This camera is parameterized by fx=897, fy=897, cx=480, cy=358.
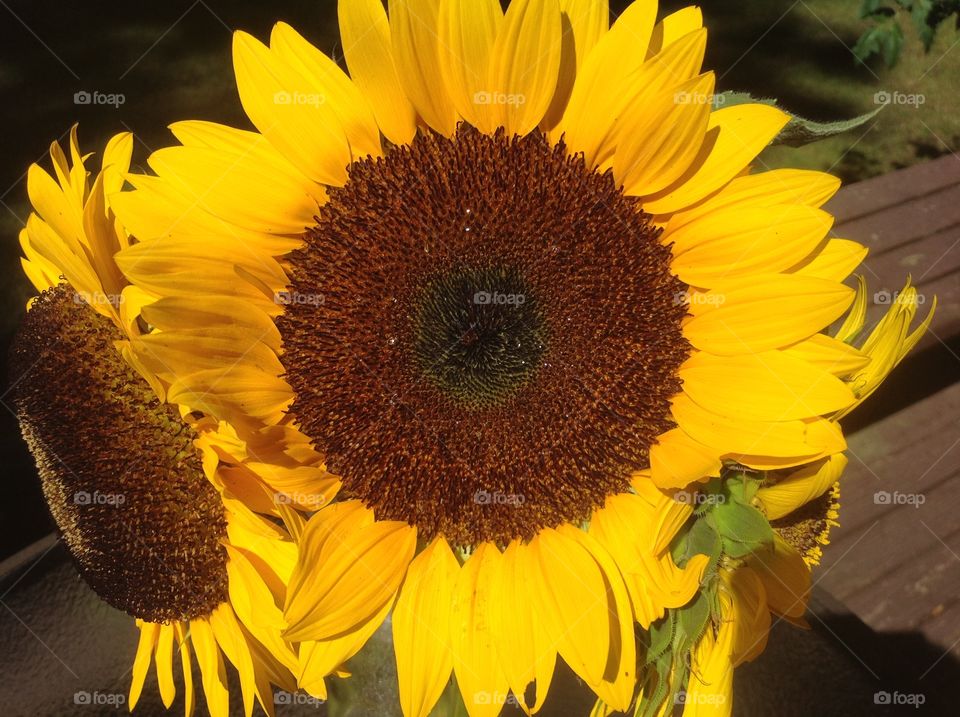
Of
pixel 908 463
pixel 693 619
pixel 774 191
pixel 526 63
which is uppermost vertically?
pixel 526 63

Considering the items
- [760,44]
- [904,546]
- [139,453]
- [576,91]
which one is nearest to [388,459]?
[139,453]

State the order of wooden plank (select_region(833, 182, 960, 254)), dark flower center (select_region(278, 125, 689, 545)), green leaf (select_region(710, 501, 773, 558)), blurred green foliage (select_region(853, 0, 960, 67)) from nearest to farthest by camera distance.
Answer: green leaf (select_region(710, 501, 773, 558))
dark flower center (select_region(278, 125, 689, 545))
wooden plank (select_region(833, 182, 960, 254))
blurred green foliage (select_region(853, 0, 960, 67))

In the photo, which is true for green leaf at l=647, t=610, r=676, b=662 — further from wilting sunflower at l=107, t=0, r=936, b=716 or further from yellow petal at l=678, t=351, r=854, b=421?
yellow petal at l=678, t=351, r=854, b=421

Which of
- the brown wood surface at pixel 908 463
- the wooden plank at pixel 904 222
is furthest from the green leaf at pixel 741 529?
the wooden plank at pixel 904 222

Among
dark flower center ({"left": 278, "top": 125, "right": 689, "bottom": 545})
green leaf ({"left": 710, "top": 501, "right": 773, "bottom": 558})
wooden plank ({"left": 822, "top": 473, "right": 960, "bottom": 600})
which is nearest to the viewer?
green leaf ({"left": 710, "top": 501, "right": 773, "bottom": 558})

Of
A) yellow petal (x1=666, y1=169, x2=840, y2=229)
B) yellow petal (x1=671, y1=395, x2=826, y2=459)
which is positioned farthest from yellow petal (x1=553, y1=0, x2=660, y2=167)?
yellow petal (x1=671, y1=395, x2=826, y2=459)

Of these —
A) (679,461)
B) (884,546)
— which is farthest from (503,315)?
(884,546)

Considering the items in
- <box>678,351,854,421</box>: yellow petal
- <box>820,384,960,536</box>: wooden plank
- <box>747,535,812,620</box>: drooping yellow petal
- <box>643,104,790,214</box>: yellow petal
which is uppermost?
<box>643,104,790,214</box>: yellow petal

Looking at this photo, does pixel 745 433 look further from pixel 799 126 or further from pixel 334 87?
pixel 334 87
